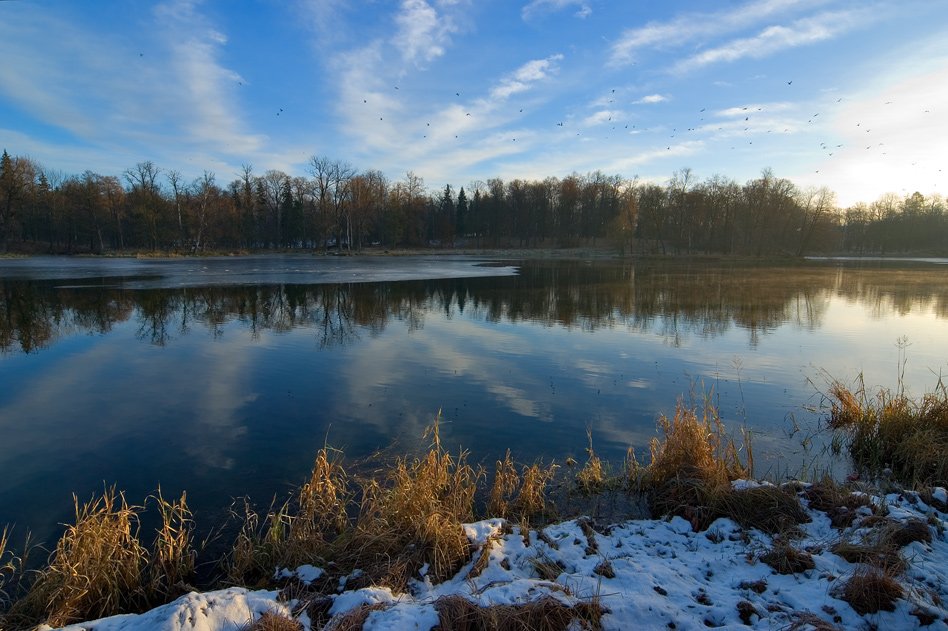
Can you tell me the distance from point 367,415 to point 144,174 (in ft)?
273

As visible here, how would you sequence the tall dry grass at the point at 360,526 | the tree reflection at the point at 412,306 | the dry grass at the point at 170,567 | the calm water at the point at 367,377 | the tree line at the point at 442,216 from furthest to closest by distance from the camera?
1. the tree line at the point at 442,216
2. the tree reflection at the point at 412,306
3. the calm water at the point at 367,377
4. the dry grass at the point at 170,567
5. the tall dry grass at the point at 360,526

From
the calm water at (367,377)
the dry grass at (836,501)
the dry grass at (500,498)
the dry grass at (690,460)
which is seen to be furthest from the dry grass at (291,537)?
the dry grass at (836,501)

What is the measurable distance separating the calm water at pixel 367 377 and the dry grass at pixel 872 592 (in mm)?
3174

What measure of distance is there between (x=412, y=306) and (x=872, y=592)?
1861cm

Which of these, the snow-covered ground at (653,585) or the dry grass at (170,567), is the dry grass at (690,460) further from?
the dry grass at (170,567)

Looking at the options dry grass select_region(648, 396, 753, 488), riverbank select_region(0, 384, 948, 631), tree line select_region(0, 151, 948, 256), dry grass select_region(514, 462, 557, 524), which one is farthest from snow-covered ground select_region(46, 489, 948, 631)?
tree line select_region(0, 151, 948, 256)

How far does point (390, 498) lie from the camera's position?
4.79 meters

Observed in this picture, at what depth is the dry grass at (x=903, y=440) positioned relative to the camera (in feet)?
19.5

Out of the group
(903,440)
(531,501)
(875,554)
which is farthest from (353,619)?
(903,440)

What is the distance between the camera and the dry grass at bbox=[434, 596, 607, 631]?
125 inches

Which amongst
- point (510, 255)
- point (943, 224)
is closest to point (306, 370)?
point (510, 255)

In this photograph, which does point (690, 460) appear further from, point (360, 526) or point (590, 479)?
point (360, 526)

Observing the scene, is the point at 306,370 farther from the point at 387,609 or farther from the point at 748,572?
the point at 748,572

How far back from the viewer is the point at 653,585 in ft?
12.1
